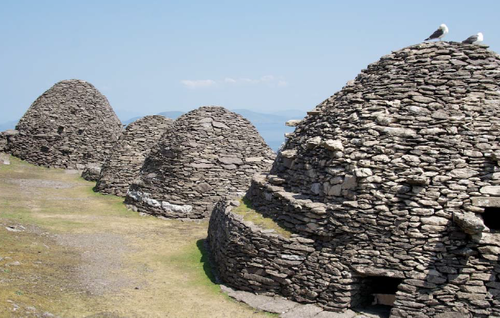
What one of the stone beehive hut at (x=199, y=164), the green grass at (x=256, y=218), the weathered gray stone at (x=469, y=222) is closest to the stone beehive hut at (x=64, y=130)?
the stone beehive hut at (x=199, y=164)

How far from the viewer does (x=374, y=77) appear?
11.3 m

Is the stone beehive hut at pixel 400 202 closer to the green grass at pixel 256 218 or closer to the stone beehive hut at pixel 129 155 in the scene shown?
the green grass at pixel 256 218

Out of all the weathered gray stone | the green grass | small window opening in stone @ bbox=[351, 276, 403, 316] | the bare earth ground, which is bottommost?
the bare earth ground

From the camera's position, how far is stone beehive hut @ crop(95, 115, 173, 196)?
2323 centimetres

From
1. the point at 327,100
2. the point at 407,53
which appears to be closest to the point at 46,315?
the point at 327,100

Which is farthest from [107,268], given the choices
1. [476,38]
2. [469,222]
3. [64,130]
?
[64,130]

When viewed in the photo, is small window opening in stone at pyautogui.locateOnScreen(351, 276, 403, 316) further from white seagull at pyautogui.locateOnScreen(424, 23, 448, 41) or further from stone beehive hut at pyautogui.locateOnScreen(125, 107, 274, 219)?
stone beehive hut at pyautogui.locateOnScreen(125, 107, 274, 219)

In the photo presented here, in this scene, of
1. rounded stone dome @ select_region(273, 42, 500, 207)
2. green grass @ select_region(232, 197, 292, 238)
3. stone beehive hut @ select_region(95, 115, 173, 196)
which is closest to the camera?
rounded stone dome @ select_region(273, 42, 500, 207)

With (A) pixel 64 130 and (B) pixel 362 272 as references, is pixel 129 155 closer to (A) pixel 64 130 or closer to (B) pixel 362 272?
(A) pixel 64 130

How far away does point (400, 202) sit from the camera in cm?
977

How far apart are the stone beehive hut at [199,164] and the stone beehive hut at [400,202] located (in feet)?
24.1

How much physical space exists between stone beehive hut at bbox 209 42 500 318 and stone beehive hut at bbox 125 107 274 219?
7337 mm

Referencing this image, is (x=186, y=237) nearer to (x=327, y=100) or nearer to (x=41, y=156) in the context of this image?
(x=327, y=100)

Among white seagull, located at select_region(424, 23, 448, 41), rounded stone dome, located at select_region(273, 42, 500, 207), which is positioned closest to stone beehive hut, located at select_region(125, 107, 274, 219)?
rounded stone dome, located at select_region(273, 42, 500, 207)
